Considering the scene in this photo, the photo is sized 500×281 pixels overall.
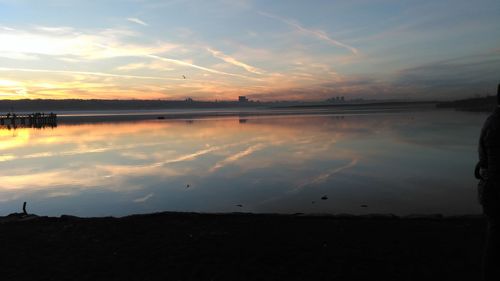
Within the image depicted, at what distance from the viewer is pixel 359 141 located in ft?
86.8

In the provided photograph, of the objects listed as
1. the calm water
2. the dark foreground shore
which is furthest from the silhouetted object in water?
the calm water

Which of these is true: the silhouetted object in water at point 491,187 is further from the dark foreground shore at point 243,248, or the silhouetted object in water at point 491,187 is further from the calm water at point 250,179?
the calm water at point 250,179

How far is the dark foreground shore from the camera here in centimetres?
601

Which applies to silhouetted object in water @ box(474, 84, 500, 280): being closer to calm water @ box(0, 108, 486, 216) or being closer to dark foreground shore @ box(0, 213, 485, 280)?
dark foreground shore @ box(0, 213, 485, 280)

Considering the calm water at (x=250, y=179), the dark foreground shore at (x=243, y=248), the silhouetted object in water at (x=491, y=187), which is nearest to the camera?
the silhouetted object in water at (x=491, y=187)

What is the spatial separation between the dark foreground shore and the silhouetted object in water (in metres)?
1.00

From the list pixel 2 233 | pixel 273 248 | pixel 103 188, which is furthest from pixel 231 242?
pixel 103 188

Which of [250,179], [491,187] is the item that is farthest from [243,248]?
[250,179]

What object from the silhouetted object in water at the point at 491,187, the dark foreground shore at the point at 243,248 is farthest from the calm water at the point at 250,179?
the silhouetted object in water at the point at 491,187

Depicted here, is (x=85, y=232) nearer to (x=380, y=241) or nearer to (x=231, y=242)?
(x=231, y=242)

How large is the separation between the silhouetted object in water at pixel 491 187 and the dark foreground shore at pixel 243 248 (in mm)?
1000

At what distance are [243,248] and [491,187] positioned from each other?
4018 mm

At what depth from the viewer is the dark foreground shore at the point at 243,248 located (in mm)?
6008

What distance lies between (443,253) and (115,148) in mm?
23012
